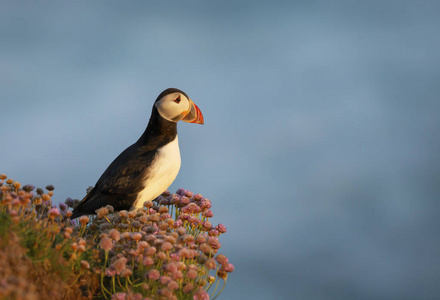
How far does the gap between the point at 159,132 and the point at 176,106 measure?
581 millimetres

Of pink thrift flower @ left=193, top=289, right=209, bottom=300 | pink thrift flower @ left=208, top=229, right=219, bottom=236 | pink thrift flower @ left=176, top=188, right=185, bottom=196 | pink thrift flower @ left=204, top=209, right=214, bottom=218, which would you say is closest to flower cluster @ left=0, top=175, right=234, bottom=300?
pink thrift flower @ left=193, top=289, right=209, bottom=300

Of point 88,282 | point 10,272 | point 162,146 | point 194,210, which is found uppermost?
point 162,146

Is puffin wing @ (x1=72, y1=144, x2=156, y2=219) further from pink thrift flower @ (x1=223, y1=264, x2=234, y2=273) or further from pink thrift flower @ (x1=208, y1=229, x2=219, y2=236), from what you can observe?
pink thrift flower @ (x1=223, y1=264, x2=234, y2=273)

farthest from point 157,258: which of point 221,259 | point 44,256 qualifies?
point 44,256

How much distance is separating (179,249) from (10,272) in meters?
2.11

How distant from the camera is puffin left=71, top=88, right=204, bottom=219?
8352 millimetres

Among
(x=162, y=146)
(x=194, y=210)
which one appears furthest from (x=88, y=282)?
(x=162, y=146)

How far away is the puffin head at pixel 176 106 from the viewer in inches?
347

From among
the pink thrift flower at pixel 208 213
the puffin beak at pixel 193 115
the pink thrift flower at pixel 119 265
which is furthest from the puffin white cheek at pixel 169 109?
the pink thrift flower at pixel 119 265

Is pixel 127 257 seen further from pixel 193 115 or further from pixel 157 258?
pixel 193 115

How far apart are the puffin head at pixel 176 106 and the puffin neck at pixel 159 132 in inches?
3.4

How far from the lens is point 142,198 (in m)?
8.38

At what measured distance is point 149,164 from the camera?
8.38 m

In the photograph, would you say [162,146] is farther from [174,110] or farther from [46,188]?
[46,188]
